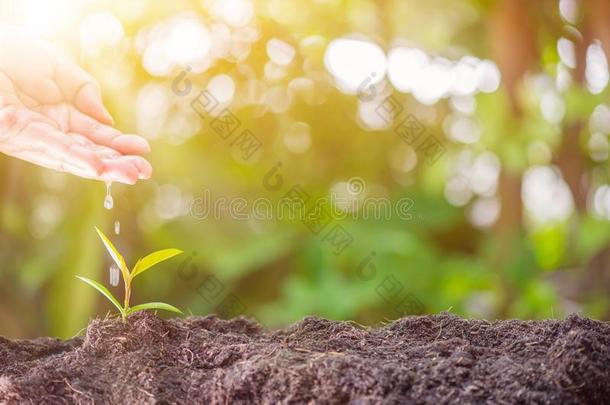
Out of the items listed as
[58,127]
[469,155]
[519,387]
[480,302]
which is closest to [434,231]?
[480,302]

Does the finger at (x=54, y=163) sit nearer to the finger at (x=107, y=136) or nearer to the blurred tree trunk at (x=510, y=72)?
the finger at (x=107, y=136)

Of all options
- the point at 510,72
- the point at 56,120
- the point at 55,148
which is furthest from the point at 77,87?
the point at 510,72

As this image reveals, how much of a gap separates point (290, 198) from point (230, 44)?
0.93 metres

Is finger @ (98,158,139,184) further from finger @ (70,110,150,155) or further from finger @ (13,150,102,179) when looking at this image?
finger @ (70,110,150,155)

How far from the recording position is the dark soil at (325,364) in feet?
3.31

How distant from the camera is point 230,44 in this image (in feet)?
12.3

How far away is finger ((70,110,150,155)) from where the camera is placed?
5.45ft

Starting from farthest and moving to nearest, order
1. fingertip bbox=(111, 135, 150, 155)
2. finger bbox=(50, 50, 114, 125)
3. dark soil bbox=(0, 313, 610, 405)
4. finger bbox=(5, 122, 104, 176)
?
finger bbox=(50, 50, 114, 125)
fingertip bbox=(111, 135, 150, 155)
finger bbox=(5, 122, 104, 176)
dark soil bbox=(0, 313, 610, 405)

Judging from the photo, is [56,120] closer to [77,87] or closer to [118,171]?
[77,87]

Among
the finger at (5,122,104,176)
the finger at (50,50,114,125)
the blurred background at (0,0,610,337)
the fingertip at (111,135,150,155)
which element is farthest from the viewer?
the blurred background at (0,0,610,337)

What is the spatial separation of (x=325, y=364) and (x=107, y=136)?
37.4 inches

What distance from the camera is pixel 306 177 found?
4125mm

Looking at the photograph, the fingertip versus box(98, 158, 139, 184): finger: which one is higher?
the fingertip

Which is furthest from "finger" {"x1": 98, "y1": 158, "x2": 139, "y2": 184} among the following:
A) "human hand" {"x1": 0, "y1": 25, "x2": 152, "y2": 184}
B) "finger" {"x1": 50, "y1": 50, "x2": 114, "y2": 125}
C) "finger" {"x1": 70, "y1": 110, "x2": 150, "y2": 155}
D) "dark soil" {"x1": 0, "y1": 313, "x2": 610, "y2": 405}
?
"finger" {"x1": 50, "y1": 50, "x2": 114, "y2": 125}
